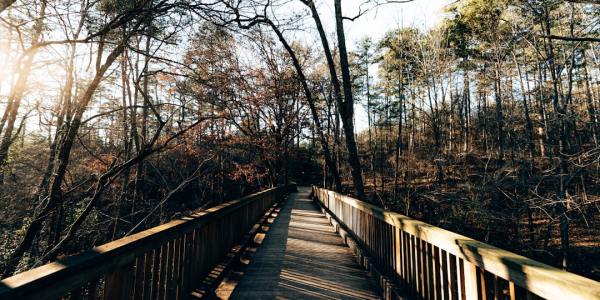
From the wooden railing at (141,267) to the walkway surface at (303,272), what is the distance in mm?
657

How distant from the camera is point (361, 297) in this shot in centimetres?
358

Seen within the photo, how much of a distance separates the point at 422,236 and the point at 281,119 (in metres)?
17.7

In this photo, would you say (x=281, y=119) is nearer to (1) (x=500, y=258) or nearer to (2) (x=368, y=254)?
(2) (x=368, y=254)

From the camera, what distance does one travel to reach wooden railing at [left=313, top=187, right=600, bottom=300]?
51.5 inches

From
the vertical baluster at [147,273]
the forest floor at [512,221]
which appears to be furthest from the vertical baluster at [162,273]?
the forest floor at [512,221]

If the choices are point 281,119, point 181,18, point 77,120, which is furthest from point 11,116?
point 281,119

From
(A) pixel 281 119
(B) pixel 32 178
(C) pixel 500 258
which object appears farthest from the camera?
(A) pixel 281 119

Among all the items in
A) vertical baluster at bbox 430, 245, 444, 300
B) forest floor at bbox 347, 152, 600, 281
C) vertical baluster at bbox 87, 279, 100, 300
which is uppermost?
vertical baluster at bbox 87, 279, 100, 300

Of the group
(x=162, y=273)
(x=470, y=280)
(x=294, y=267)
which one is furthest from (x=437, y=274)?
(x=294, y=267)

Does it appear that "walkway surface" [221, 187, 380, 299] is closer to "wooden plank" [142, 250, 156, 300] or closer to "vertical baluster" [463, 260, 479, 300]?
"wooden plank" [142, 250, 156, 300]

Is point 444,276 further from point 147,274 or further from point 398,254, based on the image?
point 147,274

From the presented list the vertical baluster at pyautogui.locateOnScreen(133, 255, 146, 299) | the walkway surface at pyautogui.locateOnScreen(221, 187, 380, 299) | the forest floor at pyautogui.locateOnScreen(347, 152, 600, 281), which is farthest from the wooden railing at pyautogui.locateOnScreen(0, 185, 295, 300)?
the forest floor at pyautogui.locateOnScreen(347, 152, 600, 281)

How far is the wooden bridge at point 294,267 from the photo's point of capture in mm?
1360

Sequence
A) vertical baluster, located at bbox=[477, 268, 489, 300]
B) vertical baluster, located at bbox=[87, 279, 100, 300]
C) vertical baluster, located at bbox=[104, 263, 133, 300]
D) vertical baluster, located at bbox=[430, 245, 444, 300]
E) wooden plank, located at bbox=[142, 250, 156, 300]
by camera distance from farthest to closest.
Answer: vertical baluster, located at bbox=[430, 245, 444, 300], wooden plank, located at bbox=[142, 250, 156, 300], vertical baluster, located at bbox=[477, 268, 489, 300], vertical baluster, located at bbox=[104, 263, 133, 300], vertical baluster, located at bbox=[87, 279, 100, 300]
